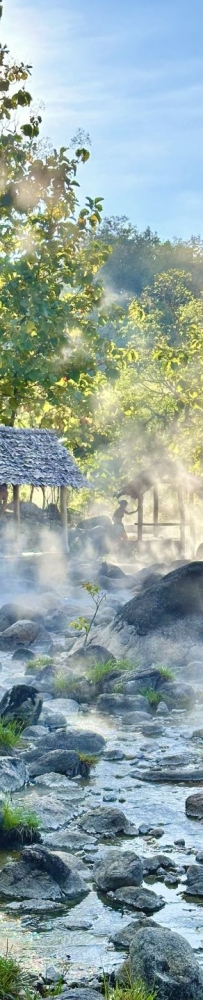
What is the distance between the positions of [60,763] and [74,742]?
2.25 feet

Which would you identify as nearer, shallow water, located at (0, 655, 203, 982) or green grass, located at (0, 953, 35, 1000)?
green grass, located at (0, 953, 35, 1000)

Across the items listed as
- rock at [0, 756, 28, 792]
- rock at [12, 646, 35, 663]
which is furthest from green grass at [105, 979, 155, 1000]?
rock at [12, 646, 35, 663]

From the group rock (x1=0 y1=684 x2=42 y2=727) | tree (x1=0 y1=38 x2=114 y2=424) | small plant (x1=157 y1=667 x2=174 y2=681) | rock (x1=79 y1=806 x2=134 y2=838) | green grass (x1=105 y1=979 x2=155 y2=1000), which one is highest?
tree (x1=0 y1=38 x2=114 y2=424)

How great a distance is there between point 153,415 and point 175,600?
20.6 metres

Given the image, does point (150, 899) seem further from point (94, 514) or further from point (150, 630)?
point (94, 514)

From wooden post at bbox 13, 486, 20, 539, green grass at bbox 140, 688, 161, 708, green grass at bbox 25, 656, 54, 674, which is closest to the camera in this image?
green grass at bbox 140, 688, 161, 708

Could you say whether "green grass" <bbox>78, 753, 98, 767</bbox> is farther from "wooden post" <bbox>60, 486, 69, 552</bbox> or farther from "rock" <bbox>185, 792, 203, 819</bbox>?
"wooden post" <bbox>60, 486, 69, 552</bbox>

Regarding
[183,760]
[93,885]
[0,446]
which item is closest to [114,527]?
[0,446]

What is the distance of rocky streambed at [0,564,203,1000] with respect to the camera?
591 centimetres

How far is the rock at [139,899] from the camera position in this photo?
6453mm

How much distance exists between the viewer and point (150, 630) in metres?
14.9

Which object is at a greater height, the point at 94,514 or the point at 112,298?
the point at 112,298

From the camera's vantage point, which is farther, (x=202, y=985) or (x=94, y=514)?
(x=94, y=514)

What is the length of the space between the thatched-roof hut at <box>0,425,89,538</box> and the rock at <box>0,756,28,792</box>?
16.8m
